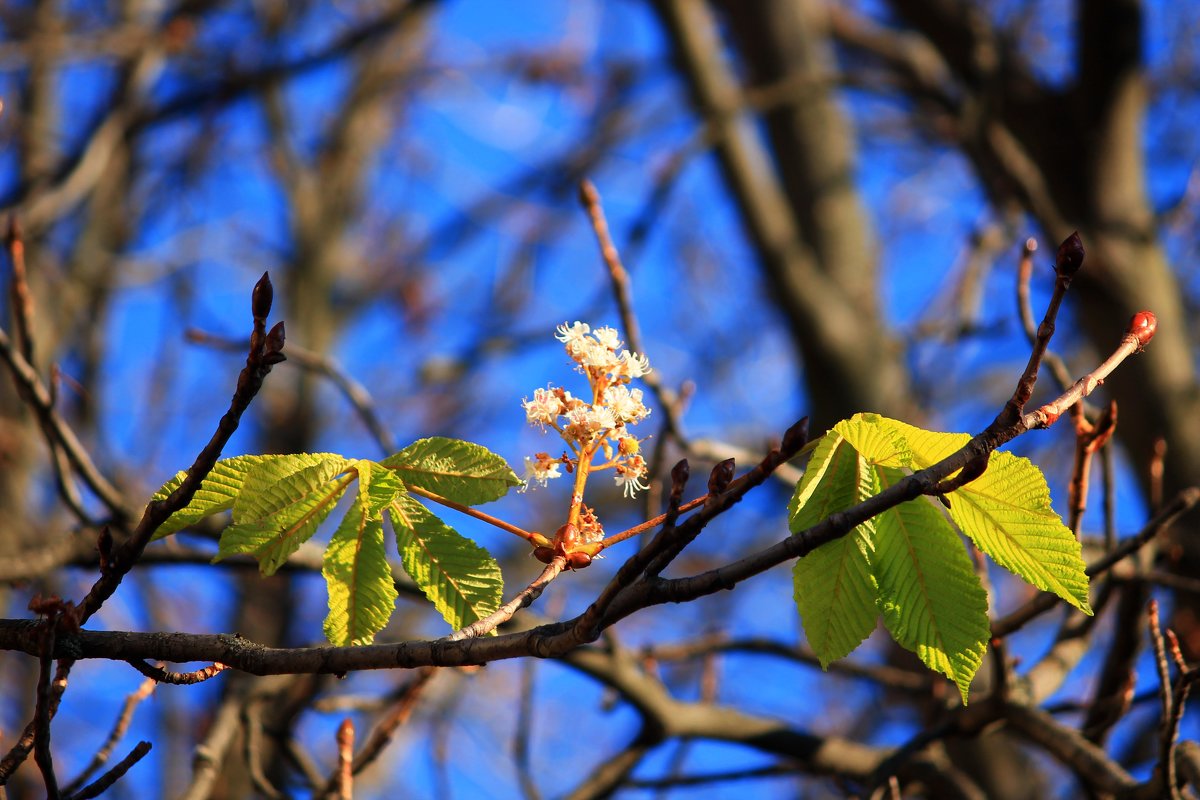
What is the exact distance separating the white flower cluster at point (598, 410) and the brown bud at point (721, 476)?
0.21 metres

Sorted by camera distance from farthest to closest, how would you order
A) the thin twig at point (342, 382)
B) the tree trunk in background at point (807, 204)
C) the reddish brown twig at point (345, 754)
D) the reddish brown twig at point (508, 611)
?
the tree trunk in background at point (807, 204), the thin twig at point (342, 382), the reddish brown twig at point (345, 754), the reddish brown twig at point (508, 611)

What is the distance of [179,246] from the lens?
21.3 feet

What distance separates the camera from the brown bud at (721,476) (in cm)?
86

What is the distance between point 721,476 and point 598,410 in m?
0.23

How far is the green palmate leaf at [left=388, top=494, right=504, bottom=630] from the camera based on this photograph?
1.06m

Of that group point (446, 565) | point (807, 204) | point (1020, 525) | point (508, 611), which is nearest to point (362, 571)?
point (446, 565)

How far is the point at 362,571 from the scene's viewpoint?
3.54 ft

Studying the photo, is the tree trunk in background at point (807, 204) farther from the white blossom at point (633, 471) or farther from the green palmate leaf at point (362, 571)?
the green palmate leaf at point (362, 571)

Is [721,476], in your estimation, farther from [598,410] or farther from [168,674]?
[168,674]

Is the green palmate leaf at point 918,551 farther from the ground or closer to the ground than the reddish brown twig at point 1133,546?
closer to the ground

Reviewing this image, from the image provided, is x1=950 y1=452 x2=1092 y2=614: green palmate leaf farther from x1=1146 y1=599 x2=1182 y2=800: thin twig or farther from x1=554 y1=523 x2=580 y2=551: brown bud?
x1=1146 y1=599 x2=1182 y2=800: thin twig

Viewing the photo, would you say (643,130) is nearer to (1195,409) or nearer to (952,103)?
(952,103)

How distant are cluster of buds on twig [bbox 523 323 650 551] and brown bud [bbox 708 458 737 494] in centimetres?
21

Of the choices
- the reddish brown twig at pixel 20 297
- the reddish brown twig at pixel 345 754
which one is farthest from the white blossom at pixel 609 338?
the reddish brown twig at pixel 20 297
